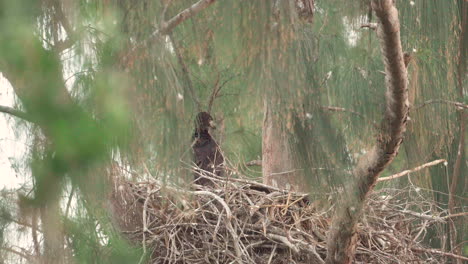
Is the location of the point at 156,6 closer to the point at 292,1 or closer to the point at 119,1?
the point at 119,1

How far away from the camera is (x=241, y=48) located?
246cm

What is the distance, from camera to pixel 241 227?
3.92 metres

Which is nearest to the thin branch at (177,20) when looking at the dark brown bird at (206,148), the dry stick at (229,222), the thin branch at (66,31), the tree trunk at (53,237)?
the thin branch at (66,31)

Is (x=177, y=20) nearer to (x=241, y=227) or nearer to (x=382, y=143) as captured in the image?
(x=382, y=143)

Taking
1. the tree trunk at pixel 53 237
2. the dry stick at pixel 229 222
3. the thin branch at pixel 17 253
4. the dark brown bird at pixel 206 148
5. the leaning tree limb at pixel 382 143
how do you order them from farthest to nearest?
the dark brown bird at pixel 206 148, the dry stick at pixel 229 222, the leaning tree limb at pixel 382 143, the thin branch at pixel 17 253, the tree trunk at pixel 53 237

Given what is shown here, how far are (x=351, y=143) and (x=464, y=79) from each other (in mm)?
1765

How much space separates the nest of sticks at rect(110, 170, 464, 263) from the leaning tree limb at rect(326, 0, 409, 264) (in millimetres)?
247

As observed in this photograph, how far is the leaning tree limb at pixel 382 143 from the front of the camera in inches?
111

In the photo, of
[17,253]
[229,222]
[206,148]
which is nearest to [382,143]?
[229,222]

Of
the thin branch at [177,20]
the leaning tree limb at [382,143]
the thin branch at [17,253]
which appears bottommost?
the thin branch at [17,253]

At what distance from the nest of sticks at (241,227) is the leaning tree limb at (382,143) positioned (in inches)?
9.7

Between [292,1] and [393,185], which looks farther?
[393,185]

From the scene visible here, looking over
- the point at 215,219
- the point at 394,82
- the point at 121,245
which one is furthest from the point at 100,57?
the point at 215,219

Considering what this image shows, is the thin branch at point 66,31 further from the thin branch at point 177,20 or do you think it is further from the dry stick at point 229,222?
the dry stick at point 229,222
